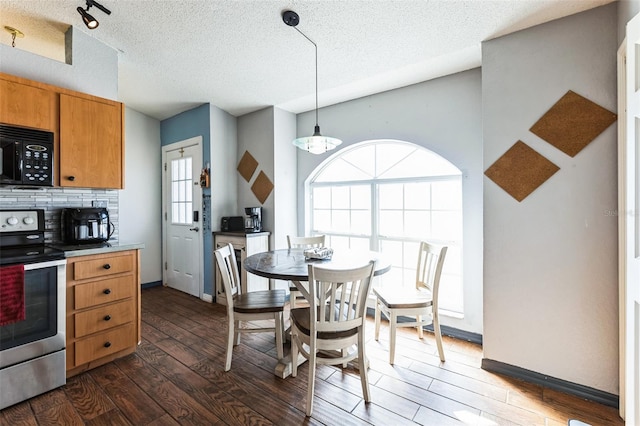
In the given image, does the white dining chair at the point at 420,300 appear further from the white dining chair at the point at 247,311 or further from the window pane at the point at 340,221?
the window pane at the point at 340,221

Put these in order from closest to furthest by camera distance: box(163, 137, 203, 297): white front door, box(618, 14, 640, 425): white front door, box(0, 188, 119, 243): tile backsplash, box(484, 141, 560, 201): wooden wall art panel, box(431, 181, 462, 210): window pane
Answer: box(618, 14, 640, 425): white front door, box(484, 141, 560, 201): wooden wall art panel, box(0, 188, 119, 243): tile backsplash, box(431, 181, 462, 210): window pane, box(163, 137, 203, 297): white front door

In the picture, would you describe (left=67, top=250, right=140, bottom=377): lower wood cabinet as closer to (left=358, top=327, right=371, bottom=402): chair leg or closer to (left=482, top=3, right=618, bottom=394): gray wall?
(left=358, top=327, right=371, bottom=402): chair leg

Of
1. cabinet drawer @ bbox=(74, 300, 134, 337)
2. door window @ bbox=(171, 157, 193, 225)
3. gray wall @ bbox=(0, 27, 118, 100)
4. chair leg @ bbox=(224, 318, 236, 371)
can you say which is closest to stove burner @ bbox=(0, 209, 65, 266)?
cabinet drawer @ bbox=(74, 300, 134, 337)

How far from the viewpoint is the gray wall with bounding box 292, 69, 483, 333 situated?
8.65ft

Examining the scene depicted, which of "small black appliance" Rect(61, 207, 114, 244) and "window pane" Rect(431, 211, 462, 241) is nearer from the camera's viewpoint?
"small black appliance" Rect(61, 207, 114, 244)

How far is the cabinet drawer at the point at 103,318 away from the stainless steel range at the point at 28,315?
0.40ft

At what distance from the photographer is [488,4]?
185 cm

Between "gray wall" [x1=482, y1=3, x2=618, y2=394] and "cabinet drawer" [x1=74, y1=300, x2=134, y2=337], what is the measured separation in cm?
284

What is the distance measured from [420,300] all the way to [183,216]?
3.44 metres

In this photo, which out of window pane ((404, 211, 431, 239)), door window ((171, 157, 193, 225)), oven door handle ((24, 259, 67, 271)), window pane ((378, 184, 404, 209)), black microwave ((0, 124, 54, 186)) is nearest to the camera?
oven door handle ((24, 259, 67, 271))

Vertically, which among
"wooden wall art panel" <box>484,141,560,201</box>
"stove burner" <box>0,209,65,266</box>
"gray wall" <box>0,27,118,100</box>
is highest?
"gray wall" <box>0,27,118,100</box>

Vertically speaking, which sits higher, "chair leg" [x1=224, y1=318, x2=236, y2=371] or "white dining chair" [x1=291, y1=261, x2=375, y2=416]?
"white dining chair" [x1=291, y1=261, x2=375, y2=416]

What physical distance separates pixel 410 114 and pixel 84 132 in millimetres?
2947

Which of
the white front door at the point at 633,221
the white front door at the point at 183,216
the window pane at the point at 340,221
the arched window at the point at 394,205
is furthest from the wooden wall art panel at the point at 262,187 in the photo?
the white front door at the point at 633,221
